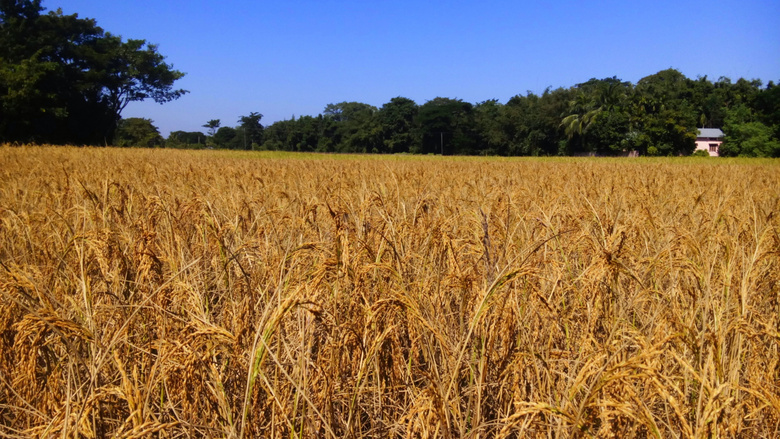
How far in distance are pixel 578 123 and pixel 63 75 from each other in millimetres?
50311

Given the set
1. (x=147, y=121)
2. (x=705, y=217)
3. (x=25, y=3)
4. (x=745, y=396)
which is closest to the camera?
(x=745, y=396)

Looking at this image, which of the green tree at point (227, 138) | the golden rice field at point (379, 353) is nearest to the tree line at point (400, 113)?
the green tree at point (227, 138)

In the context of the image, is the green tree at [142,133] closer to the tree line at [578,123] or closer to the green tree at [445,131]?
the tree line at [578,123]

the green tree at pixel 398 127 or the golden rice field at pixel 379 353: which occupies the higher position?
the green tree at pixel 398 127

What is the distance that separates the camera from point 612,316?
5.76ft

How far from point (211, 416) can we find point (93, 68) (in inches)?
1836

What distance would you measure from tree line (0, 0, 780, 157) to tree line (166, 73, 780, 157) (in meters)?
0.16

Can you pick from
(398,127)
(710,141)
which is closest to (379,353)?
(398,127)

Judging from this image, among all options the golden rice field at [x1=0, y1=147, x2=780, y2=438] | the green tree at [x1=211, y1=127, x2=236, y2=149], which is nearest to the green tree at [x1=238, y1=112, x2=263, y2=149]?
the green tree at [x1=211, y1=127, x2=236, y2=149]

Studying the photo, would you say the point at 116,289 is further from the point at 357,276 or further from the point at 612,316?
the point at 612,316

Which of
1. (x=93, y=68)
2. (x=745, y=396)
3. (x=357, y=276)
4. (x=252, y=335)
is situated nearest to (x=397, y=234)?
(x=357, y=276)

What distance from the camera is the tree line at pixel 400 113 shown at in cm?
3428

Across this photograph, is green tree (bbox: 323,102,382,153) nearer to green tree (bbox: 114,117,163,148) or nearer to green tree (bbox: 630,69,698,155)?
green tree (bbox: 114,117,163,148)

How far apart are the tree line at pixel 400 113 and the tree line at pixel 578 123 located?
0.51 ft
